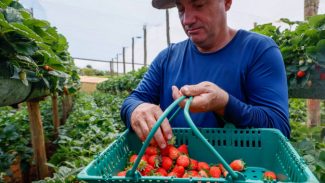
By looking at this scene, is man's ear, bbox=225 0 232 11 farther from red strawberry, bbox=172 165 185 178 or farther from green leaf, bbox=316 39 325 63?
green leaf, bbox=316 39 325 63

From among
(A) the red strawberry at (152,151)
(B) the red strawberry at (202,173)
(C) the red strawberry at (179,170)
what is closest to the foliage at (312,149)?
(B) the red strawberry at (202,173)

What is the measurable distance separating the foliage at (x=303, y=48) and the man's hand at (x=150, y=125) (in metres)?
1.89

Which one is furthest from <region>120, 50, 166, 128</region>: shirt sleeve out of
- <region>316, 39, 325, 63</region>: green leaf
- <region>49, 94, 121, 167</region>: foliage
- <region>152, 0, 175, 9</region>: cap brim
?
<region>316, 39, 325, 63</region>: green leaf

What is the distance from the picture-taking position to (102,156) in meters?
1.19

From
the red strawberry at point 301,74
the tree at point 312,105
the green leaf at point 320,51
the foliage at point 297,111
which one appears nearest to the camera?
the green leaf at point 320,51

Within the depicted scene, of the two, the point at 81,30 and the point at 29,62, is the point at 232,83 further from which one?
the point at 81,30

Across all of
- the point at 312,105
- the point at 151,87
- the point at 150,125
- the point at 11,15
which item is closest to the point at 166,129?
the point at 150,125

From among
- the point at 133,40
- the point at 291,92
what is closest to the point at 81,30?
the point at 133,40

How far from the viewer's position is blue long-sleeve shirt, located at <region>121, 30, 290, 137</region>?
4.95 feet

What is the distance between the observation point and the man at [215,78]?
4.50 feet

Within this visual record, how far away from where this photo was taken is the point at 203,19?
1.67 meters

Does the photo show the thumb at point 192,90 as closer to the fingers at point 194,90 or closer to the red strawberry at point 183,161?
the fingers at point 194,90

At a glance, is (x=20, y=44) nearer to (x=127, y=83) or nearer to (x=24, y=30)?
(x=24, y=30)

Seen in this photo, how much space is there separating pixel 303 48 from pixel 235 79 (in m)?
1.64
